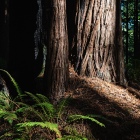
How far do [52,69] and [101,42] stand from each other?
119 centimetres

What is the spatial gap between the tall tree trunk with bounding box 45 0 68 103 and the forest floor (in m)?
0.27

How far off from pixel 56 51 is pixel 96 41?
952 millimetres

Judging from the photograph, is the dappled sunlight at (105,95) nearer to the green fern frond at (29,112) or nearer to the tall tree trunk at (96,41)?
the tall tree trunk at (96,41)

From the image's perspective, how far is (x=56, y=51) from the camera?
4.55m

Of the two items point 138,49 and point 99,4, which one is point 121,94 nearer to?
point 99,4

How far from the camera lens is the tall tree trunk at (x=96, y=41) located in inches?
201

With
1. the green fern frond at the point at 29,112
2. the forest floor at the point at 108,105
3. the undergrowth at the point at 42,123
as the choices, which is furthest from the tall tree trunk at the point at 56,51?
the green fern frond at the point at 29,112

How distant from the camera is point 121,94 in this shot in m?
4.99

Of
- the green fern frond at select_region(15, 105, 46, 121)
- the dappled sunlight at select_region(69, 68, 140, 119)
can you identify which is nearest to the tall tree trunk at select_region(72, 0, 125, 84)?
the dappled sunlight at select_region(69, 68, 140, 119)

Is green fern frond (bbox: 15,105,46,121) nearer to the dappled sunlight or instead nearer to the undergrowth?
the undergrowth

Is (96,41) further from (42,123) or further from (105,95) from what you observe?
(42,123)

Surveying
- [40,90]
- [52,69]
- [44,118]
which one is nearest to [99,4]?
[52,69]

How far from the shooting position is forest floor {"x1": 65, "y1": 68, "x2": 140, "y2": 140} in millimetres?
3914

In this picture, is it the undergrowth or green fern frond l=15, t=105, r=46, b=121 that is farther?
green fern frond l=15, t=105, r=46, b=121
